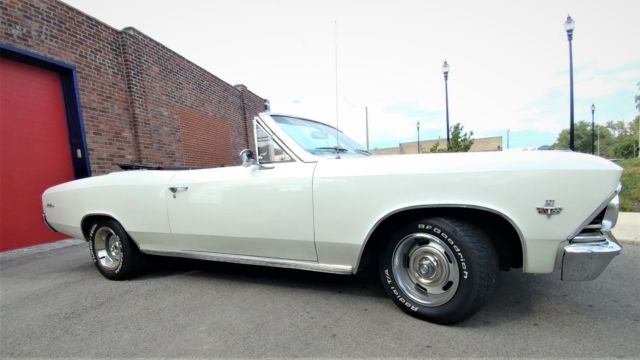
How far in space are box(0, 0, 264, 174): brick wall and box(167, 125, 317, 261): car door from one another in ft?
13.8

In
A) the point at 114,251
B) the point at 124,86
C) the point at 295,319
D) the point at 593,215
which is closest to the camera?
the point at 593,215

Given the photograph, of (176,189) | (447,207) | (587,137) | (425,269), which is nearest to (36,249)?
(176,189)

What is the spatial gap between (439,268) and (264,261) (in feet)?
4.51

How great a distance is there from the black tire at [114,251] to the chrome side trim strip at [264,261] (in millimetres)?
184

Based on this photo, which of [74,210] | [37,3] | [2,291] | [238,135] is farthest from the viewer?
[238,135]

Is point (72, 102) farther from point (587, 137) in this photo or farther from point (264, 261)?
point (587, 137)

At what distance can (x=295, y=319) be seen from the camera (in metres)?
2.40

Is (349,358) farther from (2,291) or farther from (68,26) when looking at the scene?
(68,26)

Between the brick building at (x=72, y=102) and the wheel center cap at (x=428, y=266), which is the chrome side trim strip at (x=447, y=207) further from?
the brick building at (x=72, y=102)

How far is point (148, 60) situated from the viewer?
7.30 metres

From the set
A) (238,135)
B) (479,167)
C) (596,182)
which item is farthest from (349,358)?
(238,135)

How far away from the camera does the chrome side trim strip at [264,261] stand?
2473 mm

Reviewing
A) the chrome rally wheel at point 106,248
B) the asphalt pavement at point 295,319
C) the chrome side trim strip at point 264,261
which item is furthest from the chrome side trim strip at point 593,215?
the chrome rally wheel at point 106,248

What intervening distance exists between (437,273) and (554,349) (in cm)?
74
